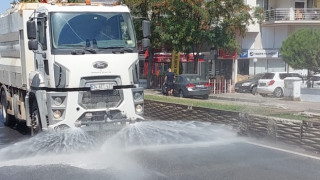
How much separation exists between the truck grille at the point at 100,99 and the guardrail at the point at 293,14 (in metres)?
32.5

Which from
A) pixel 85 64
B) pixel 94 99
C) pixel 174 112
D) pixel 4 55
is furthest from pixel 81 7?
pixel 174 112

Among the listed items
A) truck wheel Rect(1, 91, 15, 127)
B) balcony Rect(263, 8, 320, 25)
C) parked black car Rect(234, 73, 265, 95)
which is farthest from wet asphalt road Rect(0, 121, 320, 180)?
balcony Rect(263, 8, 320, 25)

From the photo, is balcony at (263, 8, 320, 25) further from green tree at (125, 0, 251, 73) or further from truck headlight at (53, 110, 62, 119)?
truck headlight at (53, 110, 62, 119)

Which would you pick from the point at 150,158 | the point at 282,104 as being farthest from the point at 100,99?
the point at 282,104

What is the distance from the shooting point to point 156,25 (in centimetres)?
3244

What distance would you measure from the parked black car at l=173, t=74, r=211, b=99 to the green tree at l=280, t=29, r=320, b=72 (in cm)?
856

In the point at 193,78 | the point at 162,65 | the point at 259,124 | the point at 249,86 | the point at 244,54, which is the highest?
the point at 244,54

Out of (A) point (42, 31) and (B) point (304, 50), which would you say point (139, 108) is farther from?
(B) point (304, 50)

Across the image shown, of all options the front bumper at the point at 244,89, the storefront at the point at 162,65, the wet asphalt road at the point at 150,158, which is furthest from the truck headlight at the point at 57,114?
the storefront at the point at 162,65

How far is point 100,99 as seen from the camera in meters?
10.1

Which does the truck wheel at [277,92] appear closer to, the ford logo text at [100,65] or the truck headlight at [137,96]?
the truck headlight at [137,96]

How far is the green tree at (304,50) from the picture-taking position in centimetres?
3269

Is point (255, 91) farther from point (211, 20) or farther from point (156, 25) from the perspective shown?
point (156, 25)

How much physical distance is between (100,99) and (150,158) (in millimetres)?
1767
